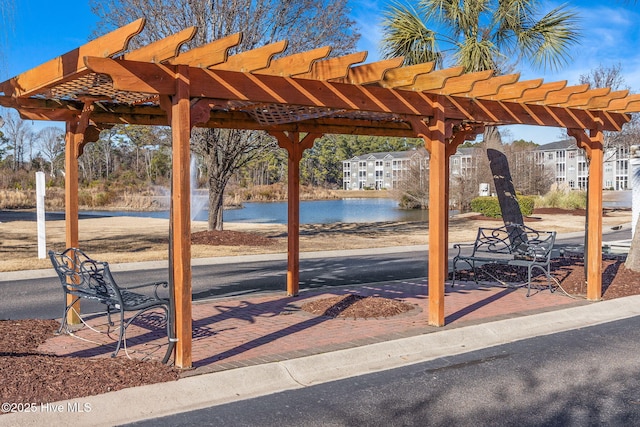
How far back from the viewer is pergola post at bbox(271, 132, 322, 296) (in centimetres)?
976

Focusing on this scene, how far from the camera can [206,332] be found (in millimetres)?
7555

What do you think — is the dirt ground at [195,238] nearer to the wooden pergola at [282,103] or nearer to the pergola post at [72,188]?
the pergola post at [72,188]

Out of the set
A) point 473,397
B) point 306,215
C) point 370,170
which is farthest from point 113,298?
point 370,170

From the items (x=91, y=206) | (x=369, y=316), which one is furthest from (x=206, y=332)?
(x=91, y=206)

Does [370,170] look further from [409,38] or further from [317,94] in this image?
[317,94]

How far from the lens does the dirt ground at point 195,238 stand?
1697 centimetres

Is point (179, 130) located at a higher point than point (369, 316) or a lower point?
higher

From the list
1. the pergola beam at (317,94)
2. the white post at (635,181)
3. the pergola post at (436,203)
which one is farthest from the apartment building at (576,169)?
the pergola post at (436,203)

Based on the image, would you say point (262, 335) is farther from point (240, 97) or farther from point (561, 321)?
point (561, 321)

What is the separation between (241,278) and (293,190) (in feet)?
11.1

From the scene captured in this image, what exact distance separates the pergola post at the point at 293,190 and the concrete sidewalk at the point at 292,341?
1.42 ft

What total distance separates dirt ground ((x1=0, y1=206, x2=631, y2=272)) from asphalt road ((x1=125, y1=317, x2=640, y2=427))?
1056cm

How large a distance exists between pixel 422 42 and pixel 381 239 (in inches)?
295

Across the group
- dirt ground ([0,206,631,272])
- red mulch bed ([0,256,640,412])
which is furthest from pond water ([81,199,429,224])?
red mulch bed ([0,256,640,412])
